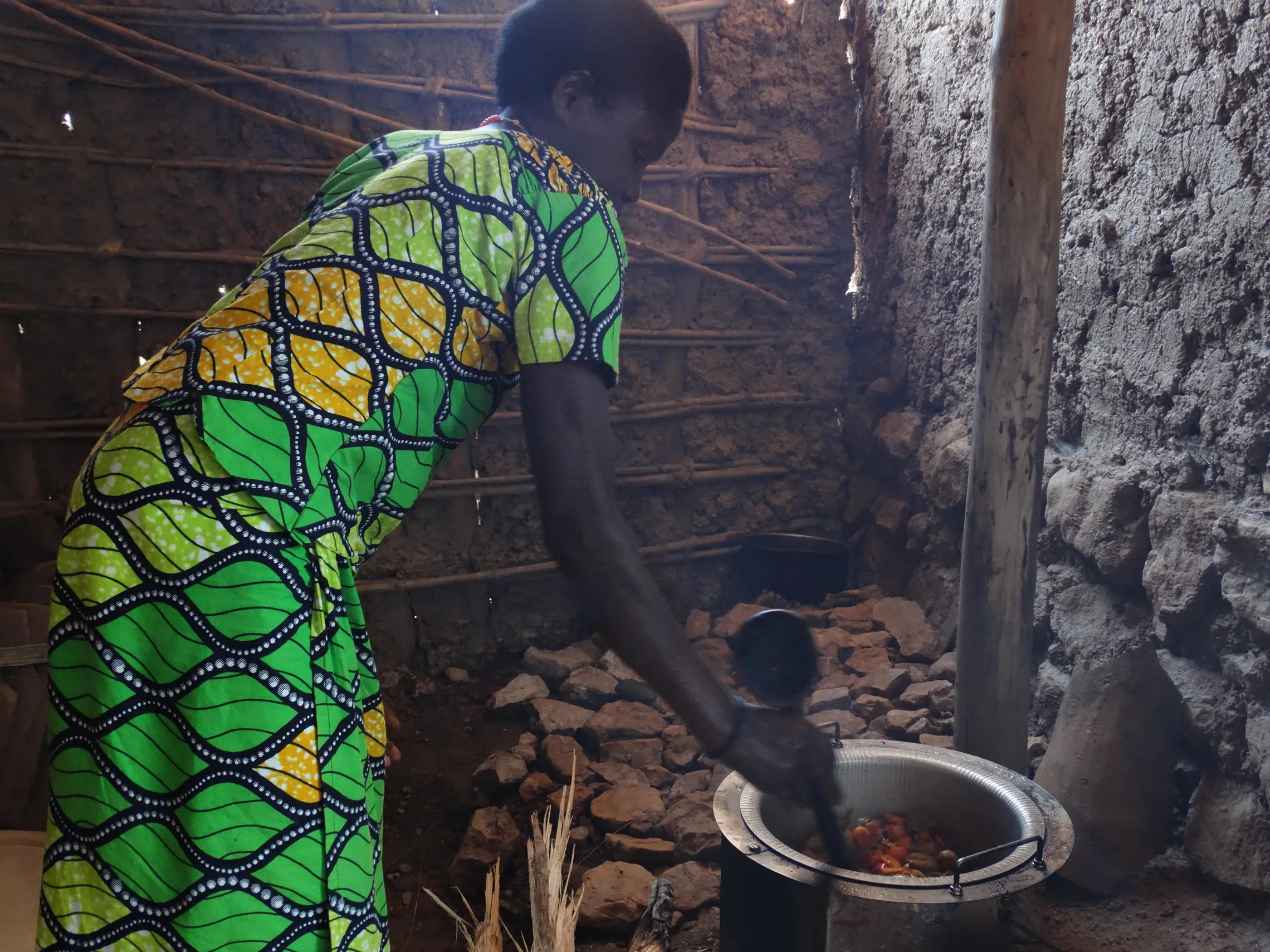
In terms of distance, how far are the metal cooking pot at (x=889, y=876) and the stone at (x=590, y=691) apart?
1.65 metres

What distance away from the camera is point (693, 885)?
2457mm

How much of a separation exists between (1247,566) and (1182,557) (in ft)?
0.66

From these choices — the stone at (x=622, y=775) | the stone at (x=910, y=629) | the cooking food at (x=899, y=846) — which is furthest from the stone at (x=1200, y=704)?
the stone at (x=622, y=775)

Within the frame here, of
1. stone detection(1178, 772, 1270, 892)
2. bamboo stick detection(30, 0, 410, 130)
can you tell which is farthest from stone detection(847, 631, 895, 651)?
bamboo stick detection(30, 0, 410, 130)

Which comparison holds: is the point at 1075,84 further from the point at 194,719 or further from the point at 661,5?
the point at 194,719

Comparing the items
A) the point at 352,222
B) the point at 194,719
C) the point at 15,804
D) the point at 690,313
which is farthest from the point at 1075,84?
the point at 15,804

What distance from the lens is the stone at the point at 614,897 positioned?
238 cm

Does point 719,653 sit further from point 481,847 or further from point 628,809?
point 481,847

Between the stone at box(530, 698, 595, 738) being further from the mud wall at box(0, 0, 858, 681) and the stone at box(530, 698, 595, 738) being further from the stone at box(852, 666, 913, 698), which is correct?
the stone at box(852, 666, 913, 698)

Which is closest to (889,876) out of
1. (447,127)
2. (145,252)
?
(447,127)

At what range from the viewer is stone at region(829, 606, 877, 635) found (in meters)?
3.79

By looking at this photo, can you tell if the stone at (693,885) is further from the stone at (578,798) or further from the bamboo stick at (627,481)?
the bamboo stick at (627,481)

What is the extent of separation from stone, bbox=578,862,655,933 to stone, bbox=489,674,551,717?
110 centimetres

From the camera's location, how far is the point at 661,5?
13.3 ft
